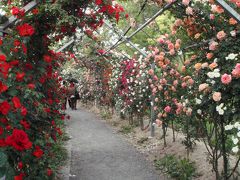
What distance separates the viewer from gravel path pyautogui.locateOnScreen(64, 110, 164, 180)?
259 inches

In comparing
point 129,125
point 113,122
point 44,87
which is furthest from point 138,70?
point 44,87

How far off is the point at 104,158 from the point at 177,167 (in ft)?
6.18

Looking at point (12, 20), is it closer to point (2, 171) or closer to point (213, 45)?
point (2, 171)

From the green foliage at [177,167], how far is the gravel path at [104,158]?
21 cm

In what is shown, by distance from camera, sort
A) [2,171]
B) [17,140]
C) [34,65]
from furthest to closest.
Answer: [34,65] → [17,140] → [2,171]

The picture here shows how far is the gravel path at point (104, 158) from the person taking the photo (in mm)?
6570

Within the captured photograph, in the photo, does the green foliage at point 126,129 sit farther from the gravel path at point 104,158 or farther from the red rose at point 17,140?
the red rose at point 17,140

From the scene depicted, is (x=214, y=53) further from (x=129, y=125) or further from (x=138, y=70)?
(x=129, y=125)

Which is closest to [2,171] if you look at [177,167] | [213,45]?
[213,45]

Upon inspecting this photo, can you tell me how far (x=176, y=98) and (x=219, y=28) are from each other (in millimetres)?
3011

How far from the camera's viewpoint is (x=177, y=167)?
6586 mm

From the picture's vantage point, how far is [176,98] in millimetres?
7402

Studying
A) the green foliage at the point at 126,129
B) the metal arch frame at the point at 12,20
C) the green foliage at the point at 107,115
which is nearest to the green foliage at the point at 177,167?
the metal arch frame at the point at 12,20

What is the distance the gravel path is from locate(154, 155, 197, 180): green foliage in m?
0.21
